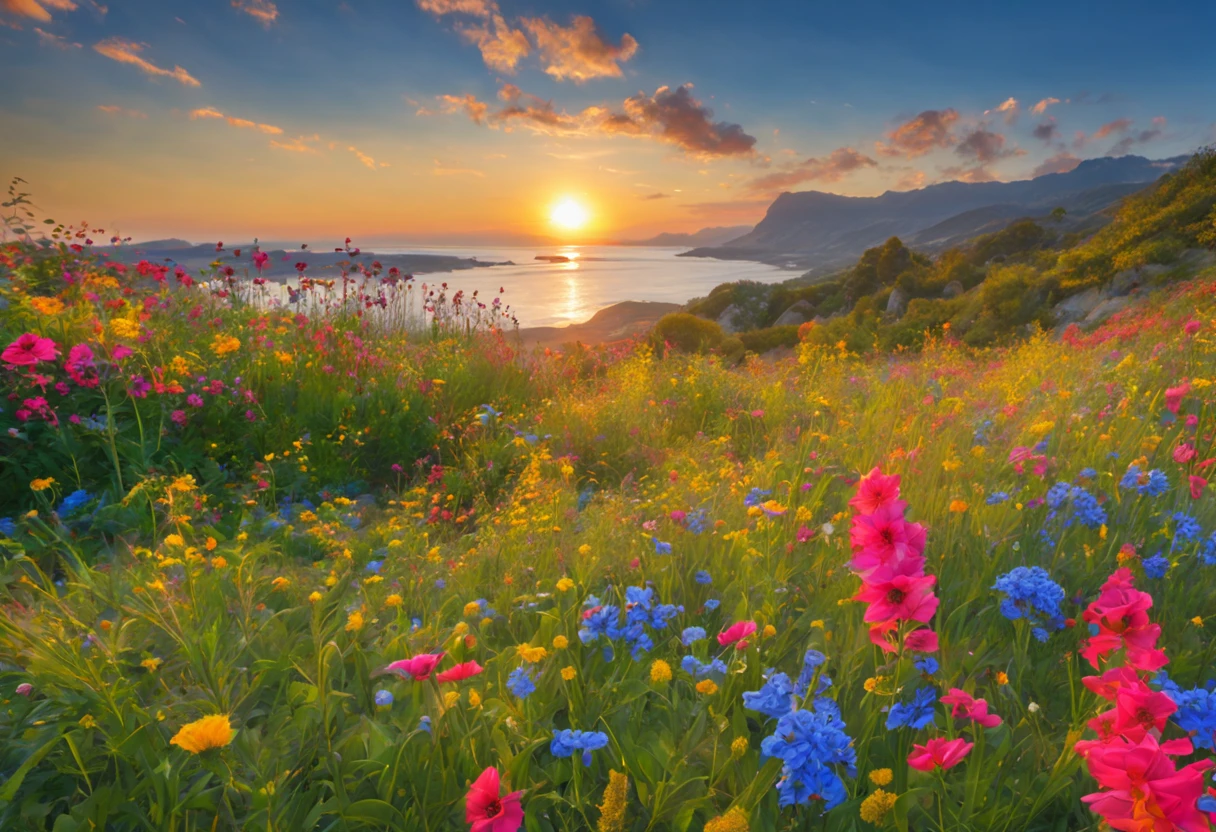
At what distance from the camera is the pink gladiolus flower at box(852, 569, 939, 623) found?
116 cm

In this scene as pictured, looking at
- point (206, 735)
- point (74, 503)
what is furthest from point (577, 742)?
point (74, 503)

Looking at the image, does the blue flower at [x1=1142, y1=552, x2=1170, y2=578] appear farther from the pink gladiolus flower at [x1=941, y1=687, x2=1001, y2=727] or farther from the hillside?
the hillside

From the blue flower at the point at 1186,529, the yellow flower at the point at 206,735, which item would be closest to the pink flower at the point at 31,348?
the yellow flower at the point at 206,735

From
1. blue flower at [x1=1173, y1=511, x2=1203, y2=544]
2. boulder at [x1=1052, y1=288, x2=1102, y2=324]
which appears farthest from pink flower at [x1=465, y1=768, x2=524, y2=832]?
boulder at [x1=1052, y1=288, x2=1102, y2=324]

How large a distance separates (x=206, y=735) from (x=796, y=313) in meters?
29.6

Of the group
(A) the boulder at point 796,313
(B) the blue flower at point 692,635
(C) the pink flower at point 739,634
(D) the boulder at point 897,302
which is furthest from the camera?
(A) the boulder at point 796,313

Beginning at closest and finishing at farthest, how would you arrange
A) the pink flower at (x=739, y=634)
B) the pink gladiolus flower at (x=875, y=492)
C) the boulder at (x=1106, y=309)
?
the pink gladiolus flower at (x=875, y=492) < the pink flower at (x=739, y=634) < the boulder at (x=1106, y=309)

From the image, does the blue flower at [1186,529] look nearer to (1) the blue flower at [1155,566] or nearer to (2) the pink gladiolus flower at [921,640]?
(1) the blue flower at [1155,566]

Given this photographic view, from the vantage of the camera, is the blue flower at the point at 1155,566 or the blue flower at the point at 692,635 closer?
the blue flower at the point at 692,635

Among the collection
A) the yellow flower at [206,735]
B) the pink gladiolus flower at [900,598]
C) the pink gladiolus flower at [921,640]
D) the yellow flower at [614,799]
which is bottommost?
the yellow flower at [614,799]

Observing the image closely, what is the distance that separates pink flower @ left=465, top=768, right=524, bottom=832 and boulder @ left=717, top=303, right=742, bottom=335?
2782 cm

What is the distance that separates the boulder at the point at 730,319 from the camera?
2866cm

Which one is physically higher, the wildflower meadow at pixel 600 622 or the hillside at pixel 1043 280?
the hillside at pixel 1043 280

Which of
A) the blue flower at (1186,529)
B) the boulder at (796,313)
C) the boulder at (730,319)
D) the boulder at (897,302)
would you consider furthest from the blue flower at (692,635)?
Answer: the boulder at (796,313)
